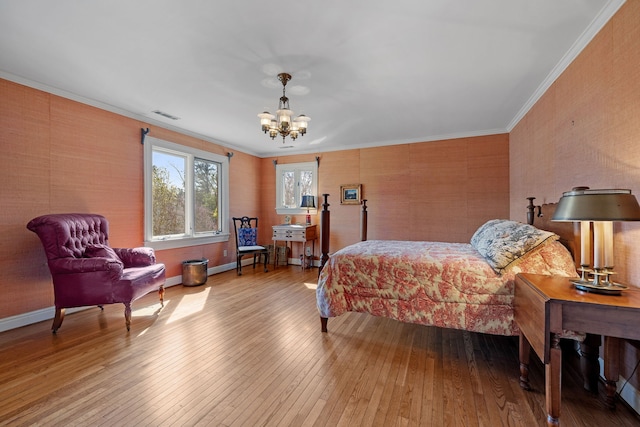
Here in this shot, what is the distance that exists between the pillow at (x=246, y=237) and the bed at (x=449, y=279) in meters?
3.02

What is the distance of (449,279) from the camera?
2174mm

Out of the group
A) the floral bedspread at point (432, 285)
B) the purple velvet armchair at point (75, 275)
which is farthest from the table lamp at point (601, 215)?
the purple velvet armchair at point (75, 275)

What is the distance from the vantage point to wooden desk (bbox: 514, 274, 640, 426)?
4.25 feet

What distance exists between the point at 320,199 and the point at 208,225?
88.4 inches

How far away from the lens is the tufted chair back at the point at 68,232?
8.40 ft

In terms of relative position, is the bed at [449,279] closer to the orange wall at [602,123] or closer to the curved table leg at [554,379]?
the orange wall at [602,123]

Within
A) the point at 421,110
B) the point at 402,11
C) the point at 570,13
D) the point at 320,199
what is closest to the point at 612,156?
the point at 570,13

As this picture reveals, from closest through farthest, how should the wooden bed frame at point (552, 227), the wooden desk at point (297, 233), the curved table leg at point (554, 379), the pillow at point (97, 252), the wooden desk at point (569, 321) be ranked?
1. the wooden desk at point (569, 321)
2. the curved table leg at point (554, 379)
3. the wooden bed frame at point (552, 227)
4. the pillow at point (97, 252)
5. the wooden desk at point (297, 233)

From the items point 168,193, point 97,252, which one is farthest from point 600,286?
point 168,193

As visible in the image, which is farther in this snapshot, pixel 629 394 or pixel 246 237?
pixel 246 237

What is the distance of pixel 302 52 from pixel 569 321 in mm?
2531

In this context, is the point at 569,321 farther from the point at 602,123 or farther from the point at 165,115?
the point at 165,115

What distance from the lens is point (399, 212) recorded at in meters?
5.04

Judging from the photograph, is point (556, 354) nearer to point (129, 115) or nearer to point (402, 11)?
point (402, 11)
